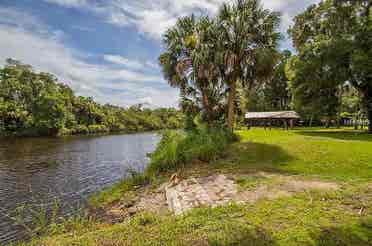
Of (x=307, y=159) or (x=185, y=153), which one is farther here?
(x=185, y=153)

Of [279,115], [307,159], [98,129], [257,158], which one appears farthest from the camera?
[98,129]

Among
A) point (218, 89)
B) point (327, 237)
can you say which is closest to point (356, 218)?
point (327, 237)

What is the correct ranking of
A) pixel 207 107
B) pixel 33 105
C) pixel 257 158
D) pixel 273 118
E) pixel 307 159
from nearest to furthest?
pixel 307 159 → pixel 257 158 → pixel 207 107 → pixel 273 118 → pixel 33 105

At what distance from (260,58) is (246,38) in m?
1.57

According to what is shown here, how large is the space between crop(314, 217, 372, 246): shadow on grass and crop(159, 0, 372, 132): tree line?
502 inches

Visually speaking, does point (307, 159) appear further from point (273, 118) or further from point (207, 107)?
point (273, 118)

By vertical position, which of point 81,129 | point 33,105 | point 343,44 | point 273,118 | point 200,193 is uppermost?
point 343,44

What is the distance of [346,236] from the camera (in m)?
3.97

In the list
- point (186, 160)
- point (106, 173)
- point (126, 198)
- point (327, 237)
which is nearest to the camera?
point (327, 237)

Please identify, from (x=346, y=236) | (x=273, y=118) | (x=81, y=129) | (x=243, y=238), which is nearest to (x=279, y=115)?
(x=273, y=118)

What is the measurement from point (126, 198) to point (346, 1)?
2610cm

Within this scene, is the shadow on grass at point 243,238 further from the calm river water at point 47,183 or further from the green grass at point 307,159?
the calm river water at point 47,183

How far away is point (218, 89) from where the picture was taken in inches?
730

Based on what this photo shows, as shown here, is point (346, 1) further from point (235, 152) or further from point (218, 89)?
point (235, 152)
